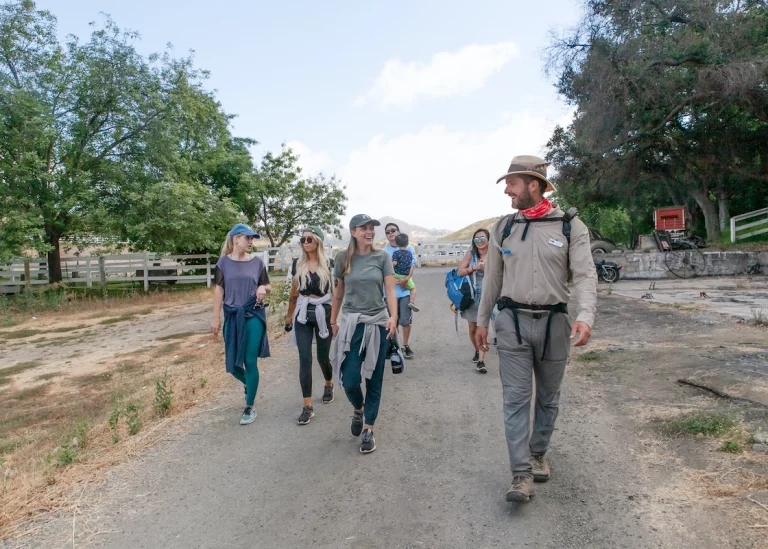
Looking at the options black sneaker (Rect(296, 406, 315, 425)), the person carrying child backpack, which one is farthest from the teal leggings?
the person carrying child backpack

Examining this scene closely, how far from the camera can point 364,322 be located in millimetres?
4426

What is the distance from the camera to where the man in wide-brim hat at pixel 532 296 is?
3367 millimetres

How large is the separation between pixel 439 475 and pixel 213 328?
9.01ft

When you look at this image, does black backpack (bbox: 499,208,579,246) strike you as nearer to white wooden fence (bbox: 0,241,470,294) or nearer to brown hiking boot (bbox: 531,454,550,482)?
brown hiking boot (bbox: 531,454,550,482)

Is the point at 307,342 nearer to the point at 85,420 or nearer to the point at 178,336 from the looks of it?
the point at 85,420

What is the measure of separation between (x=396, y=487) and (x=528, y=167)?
233 cm

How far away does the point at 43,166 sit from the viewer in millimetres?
19391

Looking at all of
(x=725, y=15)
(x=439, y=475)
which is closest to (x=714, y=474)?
(x=439, y=475)

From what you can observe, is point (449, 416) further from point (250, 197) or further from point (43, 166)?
point (250, 197)

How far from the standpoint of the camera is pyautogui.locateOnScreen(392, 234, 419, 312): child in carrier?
742 centimetres

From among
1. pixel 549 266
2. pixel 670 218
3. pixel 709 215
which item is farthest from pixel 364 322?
pixel 709 215

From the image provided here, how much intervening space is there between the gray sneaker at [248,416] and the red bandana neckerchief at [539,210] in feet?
11.1

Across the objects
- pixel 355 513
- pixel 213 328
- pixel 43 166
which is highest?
pixel 43 166

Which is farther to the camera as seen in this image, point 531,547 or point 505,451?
point 505,451
